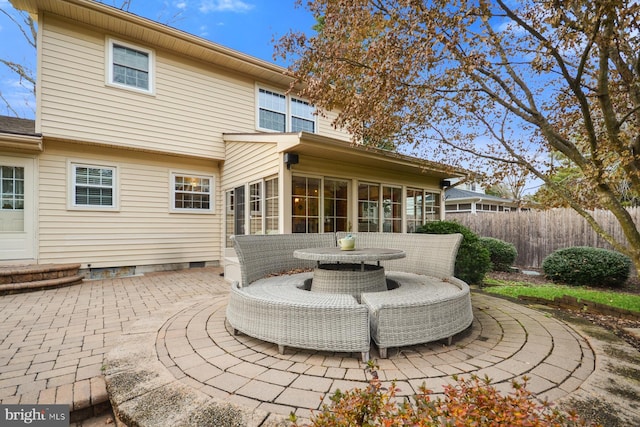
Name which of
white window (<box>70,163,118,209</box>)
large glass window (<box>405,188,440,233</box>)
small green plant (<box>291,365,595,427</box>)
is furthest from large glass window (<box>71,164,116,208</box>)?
small green plant (<box>291,365,595,427</box>)

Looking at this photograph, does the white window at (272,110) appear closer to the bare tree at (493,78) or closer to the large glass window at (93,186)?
the bare tree at (493,78)

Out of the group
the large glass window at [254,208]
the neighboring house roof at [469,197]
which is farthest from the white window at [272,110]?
the neighboring house roof at [469,197]

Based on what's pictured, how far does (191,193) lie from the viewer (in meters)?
7.92

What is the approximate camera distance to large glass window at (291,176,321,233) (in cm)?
603

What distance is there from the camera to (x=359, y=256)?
2.91 meters

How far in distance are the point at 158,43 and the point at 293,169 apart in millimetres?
4811

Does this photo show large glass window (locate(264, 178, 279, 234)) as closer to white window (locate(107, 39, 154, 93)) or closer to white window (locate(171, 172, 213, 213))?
white window (locate(171, 172, 213, 213))

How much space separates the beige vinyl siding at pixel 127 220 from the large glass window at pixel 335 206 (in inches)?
135

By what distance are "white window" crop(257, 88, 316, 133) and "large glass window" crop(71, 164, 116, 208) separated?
4.02 meters

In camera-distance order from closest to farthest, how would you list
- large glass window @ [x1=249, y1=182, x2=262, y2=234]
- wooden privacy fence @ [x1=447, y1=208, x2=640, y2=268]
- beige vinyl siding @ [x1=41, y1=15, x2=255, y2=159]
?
1. beige vinyl siding @ [x1=41, y1=15, x2=255, y2=159]
2. large glass window @ [x1=249, y1=182, x2=262, y2=234]
3. wooden privacy fence @ [x1=447, y1=208, x2=640, y2=268]

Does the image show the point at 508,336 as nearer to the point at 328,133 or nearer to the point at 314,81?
the point at 314,81

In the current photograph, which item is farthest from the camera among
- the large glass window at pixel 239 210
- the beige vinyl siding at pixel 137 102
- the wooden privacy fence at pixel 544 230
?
the wooden privacy fence at pixel 544 230

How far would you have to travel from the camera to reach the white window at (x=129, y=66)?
665cm

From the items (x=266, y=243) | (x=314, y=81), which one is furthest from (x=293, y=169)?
(x=266, y=243)
